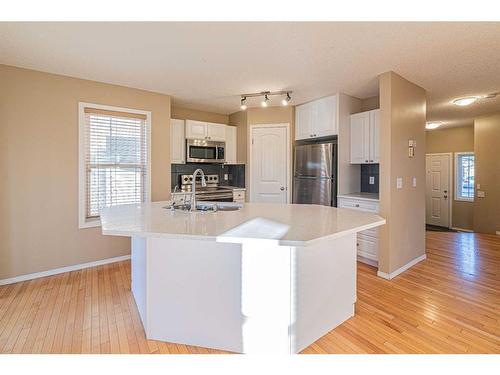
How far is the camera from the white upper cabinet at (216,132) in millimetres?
4796

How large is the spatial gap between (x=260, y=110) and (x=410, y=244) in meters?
3.02

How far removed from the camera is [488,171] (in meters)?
5.34

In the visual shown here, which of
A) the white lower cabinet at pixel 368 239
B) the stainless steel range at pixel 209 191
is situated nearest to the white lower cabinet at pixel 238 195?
the stainless steel range at pixel 209 191

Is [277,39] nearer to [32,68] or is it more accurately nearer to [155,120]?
[155,120]

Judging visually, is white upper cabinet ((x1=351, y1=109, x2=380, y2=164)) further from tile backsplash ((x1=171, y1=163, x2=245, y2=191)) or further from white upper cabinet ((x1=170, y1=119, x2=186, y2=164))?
white upper cabinet ((x1=170, y1=119, x2=186, y2=164))

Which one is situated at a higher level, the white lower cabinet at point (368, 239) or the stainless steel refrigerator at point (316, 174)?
the stainless steel refrigerator at point (316, 174)

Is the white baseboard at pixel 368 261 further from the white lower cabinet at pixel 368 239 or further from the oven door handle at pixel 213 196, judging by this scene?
the oven door handle at pixel 213 196

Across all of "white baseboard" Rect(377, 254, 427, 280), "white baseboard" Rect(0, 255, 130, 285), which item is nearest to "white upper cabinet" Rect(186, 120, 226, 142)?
"white baseboard" Rect(0, 255, 130, 285)

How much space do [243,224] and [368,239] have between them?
2.27m

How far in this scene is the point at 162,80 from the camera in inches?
132

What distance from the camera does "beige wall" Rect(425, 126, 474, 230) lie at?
6445 millimetres

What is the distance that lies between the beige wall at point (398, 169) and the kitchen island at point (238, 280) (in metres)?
1.24

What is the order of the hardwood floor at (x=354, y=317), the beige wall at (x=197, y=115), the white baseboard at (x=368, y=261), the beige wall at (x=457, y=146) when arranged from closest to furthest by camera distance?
1. the hardwood floor at (x=354, y=317)
2. the white baseboard at (x=368, y=261)
3. the beige wall at (x=197, y=115)
4. the beige wall at (x=457, y=146)
